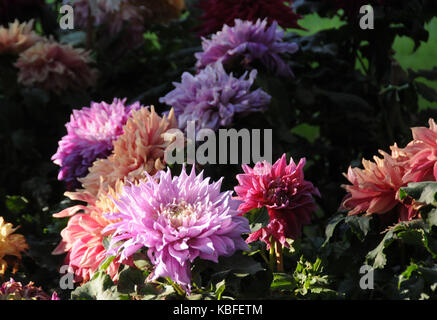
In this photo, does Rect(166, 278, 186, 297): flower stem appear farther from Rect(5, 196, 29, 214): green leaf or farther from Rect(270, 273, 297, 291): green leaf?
Rect(5, 196, 29, 214): green leaf

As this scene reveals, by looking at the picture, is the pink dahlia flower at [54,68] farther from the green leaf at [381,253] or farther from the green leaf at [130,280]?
the green leaf at [381,253]

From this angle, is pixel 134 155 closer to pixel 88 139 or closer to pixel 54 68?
pixel 88 139

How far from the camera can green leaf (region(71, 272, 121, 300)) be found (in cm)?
118

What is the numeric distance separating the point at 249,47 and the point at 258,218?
71 cm

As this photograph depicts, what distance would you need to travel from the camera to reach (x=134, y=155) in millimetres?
1546

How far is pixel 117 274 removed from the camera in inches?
48.6

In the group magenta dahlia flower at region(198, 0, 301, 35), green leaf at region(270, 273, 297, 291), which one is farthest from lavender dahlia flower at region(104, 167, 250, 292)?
magenta dahlia flower at region(198, 0, 301, 35)

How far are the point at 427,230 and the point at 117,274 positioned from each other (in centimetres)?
54

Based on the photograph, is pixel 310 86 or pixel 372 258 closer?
pixel 372 258

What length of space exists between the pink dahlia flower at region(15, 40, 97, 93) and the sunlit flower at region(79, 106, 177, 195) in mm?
759

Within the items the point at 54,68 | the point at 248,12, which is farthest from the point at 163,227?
the point at 54,68
